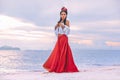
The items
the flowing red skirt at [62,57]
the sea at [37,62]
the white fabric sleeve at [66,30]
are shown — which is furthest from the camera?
the sea at [37,62]

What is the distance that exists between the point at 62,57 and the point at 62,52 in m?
0.16

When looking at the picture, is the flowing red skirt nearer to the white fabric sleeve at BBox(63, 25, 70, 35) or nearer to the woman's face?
the white fabric sleeve at BBox(63, 25, 70, 35)

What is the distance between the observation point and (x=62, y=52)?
38.5 feet

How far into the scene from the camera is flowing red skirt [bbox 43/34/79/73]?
459 inches

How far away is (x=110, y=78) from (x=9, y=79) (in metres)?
2.77

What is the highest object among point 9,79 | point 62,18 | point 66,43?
point 62,18

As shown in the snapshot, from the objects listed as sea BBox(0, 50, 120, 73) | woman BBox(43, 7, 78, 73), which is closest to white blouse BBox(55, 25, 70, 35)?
woman BBox(43, 7, 78, 73)

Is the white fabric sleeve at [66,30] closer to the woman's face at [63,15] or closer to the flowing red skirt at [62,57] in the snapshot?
the flowing red skirt at [62,57]

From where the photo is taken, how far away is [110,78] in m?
10.2

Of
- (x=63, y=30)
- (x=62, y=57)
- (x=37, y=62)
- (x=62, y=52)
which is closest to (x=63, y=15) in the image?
(x=63, y=30)

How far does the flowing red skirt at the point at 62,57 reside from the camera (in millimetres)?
11664

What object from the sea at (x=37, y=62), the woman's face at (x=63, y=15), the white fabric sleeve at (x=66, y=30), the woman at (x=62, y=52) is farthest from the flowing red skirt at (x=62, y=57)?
the sea at (x=37, y=62)

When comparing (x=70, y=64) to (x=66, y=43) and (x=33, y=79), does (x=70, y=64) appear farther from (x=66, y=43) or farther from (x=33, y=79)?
(x=33, y=79)

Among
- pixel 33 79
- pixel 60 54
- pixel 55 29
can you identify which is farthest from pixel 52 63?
pixel 33 79
